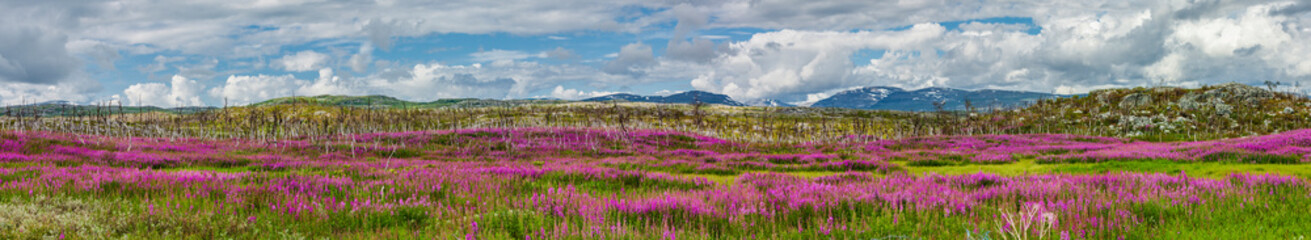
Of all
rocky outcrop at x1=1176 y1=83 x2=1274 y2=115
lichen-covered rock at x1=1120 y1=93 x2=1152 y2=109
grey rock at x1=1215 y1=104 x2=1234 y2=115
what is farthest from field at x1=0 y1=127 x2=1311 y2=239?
lichen-covered rock at x1=1120 y1=93 x2=1152 y2=109

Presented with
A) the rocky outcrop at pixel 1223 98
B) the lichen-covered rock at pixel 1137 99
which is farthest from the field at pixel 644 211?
the lichen-covered rock at pixel 1137 99

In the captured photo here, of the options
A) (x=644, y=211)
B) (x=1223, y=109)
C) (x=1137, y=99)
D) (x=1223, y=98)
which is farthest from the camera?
(x=1137, y=99)

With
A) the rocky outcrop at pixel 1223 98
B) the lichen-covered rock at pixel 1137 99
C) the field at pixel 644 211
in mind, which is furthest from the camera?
the lichen-covered rock at pixel 1137 99

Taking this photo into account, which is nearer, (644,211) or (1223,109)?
(644,211)

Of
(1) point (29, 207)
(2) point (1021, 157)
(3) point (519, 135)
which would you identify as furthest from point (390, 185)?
(3) point (519, 135)

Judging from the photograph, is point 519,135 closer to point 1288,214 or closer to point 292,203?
point 292,203

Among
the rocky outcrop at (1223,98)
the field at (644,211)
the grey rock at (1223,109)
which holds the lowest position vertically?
the field at (644,211)

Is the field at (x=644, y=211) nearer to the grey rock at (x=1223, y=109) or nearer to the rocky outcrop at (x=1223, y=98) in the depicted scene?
the grey rock at (x=1223, y=109)

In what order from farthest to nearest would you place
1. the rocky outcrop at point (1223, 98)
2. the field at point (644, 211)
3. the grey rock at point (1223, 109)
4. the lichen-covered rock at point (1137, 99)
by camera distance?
the lichen-covered rock at point (1137, 99) < the rocky outcrop at point (1223, 98) < the grey rock at point (1223, 109) < the field at point (644, 211)

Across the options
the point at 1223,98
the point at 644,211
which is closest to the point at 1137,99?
the point at 1223,98

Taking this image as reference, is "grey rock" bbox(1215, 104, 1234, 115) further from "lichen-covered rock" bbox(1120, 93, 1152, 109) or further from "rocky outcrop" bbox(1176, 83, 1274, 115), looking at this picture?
"lichen-covered rock" bbox(1120, 93, 1152, 109)

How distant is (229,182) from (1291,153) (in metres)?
29.4

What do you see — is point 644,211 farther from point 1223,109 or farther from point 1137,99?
point 1137,99

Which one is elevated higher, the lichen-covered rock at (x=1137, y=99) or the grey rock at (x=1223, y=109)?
the lichen-covered rock at (x=1137, y=99)
